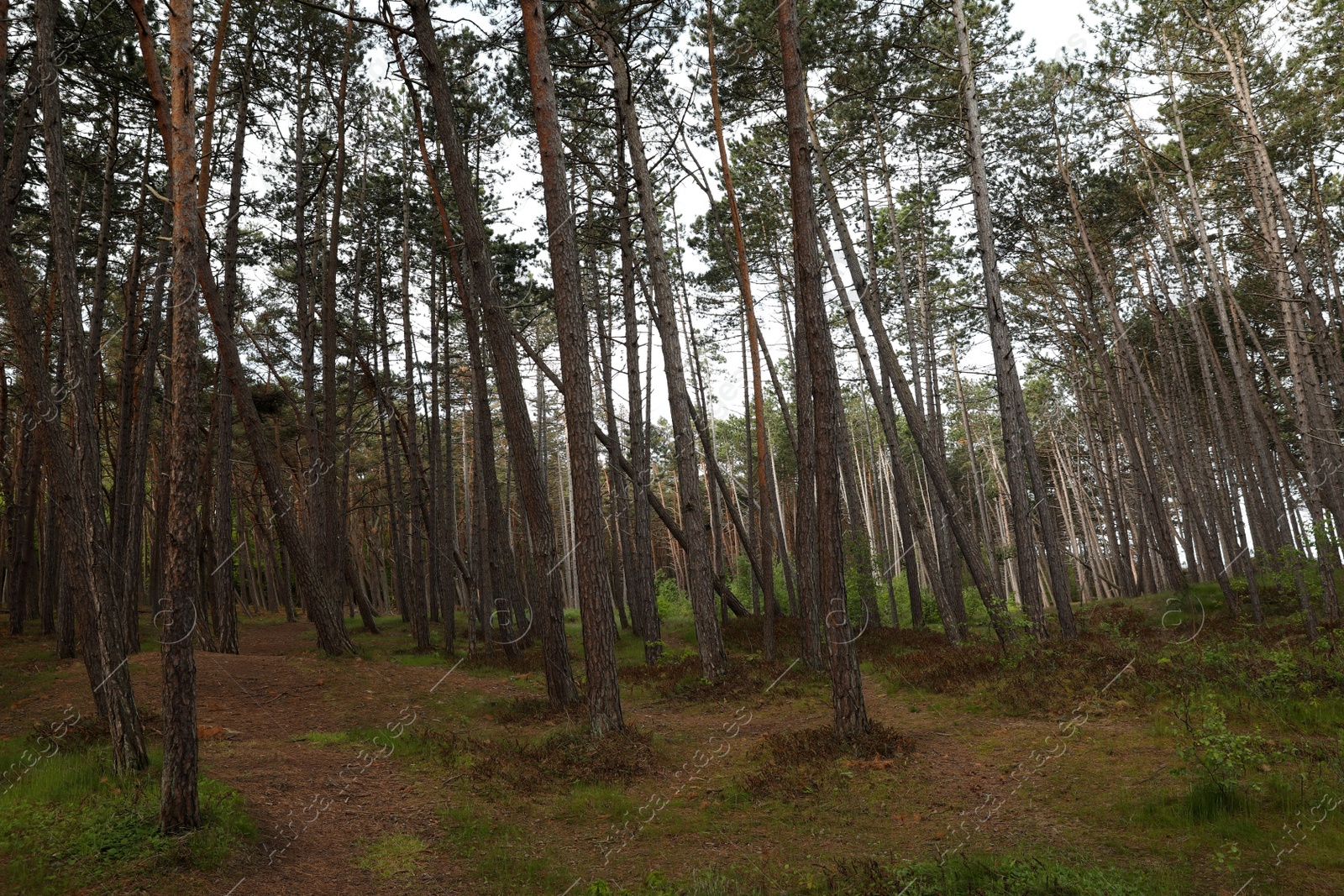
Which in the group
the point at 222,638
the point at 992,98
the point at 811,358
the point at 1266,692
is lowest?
the point at 1266,692

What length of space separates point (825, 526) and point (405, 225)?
503 inches

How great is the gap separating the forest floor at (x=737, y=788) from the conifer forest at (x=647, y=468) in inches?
2.0

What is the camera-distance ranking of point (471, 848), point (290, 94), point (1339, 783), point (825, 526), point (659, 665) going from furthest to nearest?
1. point (290, 94)
2. point (659, 665)
3. point (825, 526)
4. point (471, 848)
5. point (1339, 783)

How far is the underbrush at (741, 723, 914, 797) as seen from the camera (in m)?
6.51

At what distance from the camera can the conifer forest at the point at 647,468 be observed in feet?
17.3

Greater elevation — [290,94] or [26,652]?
[290,94]

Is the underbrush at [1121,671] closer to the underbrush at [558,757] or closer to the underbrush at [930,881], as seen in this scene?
the underbrush at [558,757]

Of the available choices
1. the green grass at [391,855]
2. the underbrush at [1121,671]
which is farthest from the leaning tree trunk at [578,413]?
the underbrush at [1121,671]

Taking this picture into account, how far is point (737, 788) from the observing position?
6562mm

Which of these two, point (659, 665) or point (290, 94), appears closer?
point (659, 665)

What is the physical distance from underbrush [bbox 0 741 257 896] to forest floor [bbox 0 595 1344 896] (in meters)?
0.02

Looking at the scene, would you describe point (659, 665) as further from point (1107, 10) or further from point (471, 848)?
point (1107, 10)

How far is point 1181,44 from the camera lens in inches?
595

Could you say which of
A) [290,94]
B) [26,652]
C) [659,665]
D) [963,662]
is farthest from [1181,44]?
[26,652]
